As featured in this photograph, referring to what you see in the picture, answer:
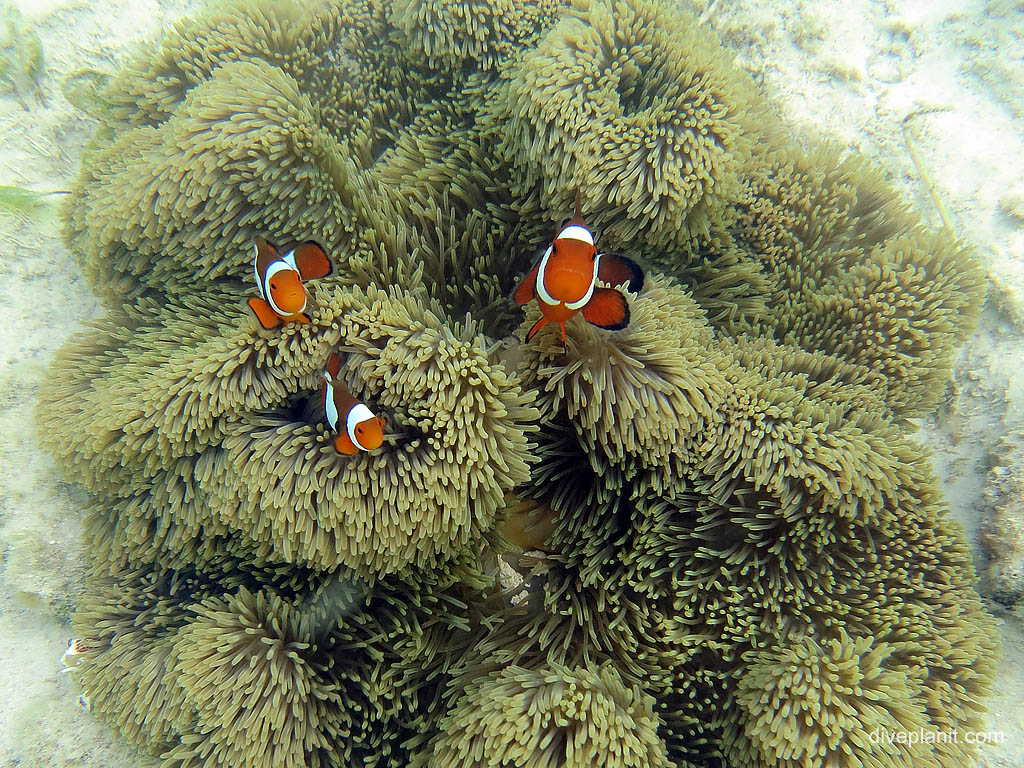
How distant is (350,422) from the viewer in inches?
40.9

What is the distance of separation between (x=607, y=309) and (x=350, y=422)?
1.77 feet

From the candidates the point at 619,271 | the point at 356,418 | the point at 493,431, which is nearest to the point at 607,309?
the point at 619,271

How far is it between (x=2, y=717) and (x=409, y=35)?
2291mm

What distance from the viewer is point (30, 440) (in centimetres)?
171

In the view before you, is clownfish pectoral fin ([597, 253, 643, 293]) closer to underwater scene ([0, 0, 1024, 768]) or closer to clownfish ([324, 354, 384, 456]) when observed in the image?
underwater scene ([0, 0, 1024, 768])

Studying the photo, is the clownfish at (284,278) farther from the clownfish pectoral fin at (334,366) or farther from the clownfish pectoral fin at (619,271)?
the clownfish pectoral fin at (619,271)

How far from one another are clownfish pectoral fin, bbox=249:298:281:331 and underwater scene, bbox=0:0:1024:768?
0.03m

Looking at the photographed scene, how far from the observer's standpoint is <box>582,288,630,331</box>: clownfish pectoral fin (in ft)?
3.49

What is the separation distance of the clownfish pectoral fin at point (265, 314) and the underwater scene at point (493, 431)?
0.11 feet

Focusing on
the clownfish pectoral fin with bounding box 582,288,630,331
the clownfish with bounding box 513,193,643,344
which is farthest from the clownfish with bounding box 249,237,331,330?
the clownfish pectoral fin with bounding box 582,288,630,331

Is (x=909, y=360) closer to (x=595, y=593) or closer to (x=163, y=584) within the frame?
(x=595, y=593)

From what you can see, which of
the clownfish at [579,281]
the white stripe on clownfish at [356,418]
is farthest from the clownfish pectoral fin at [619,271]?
the white stripe on clownfish at [356,418]

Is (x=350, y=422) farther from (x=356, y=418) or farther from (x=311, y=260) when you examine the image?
(x=311, y=260)

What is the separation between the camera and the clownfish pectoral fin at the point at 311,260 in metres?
1.23
